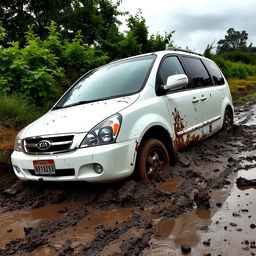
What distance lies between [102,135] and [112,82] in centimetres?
133

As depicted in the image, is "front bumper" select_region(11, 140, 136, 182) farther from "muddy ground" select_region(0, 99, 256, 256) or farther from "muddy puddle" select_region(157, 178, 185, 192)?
"muddy puddle" select_region(157, 178, 185, 192)

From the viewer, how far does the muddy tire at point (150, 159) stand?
3559mm

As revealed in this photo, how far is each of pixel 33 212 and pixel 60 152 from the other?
0.72 meters

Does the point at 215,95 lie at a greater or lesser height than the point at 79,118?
lesser

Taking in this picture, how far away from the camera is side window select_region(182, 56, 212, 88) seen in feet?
17.1

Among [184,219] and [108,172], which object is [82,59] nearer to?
[108,172]

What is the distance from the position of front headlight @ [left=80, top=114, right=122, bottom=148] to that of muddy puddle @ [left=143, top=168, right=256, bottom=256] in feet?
3.16

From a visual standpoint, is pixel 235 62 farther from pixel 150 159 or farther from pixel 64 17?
pixel 150 159

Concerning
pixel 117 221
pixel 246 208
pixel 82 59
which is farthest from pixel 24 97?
pixel 246 208

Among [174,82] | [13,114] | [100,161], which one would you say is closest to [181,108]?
[174,82]

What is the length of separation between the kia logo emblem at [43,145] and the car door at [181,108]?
1.65 metres

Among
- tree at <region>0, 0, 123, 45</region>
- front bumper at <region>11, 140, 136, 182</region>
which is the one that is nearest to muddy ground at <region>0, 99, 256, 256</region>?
front bumper at <region>11, 140, 136, 182</region>

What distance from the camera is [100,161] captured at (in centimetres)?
323

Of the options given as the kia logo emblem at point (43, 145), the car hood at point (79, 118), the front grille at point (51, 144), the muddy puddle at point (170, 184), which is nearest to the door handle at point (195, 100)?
the car hood at point (79, 118)
